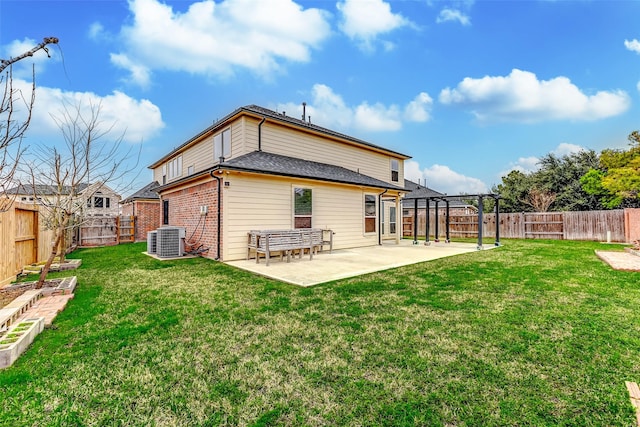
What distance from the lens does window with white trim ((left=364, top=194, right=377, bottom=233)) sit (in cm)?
1297

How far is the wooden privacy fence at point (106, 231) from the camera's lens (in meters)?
13.8

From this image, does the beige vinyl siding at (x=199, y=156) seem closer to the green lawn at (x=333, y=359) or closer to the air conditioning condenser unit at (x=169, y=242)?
the air conditioning condenser unit at (x=169, y=242)

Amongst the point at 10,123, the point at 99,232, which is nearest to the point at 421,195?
the point at 99,232

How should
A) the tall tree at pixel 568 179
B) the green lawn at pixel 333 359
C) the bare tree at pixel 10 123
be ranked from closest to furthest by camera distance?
the green lawn at pixel 333 359, the bare tree at pixel 10 123, the tall tree at pixel 568 179

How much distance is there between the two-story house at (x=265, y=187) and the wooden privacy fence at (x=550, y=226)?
705 cm

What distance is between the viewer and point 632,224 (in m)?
14.1

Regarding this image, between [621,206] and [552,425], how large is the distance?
29337 millimetres

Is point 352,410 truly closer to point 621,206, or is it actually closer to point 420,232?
point 420,232

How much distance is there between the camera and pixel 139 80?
12.1 m

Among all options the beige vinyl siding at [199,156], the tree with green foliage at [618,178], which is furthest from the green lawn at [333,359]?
the tree with green foliage at [618,178]

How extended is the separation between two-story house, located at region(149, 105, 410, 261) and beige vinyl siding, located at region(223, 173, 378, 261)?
0.03 meters

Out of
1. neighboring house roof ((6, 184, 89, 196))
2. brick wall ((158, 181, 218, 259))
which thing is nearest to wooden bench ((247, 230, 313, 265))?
brick wall ((158, 181, 218, 259))

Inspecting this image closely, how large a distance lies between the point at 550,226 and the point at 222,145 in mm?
19141

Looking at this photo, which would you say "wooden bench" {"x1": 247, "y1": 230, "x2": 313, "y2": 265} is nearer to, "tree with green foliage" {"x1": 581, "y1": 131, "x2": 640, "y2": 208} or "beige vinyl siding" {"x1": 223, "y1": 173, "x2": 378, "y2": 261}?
"beige vinyl siding" {"x1": 223, "y1": 173, "x2": 378, "y2": 261}
